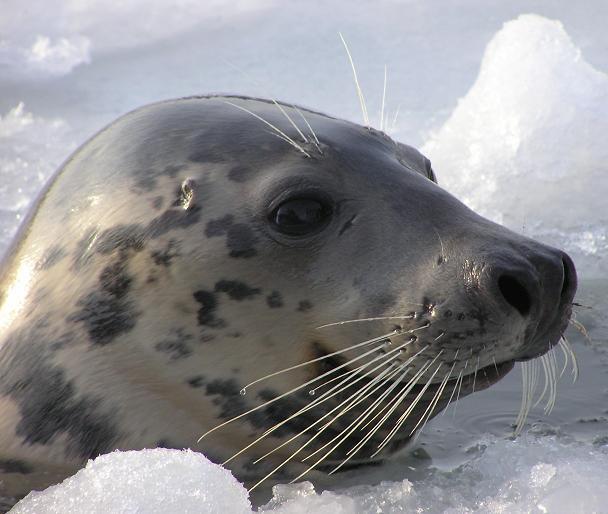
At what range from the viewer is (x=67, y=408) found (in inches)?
84.3

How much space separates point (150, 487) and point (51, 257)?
1.91ft

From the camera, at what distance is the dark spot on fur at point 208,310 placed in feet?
7.02

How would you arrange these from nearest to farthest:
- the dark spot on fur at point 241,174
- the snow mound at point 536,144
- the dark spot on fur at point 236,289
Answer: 1. the dark spot on fur at point 236,289
2. the dark spot on fur at point 241,174
3. the snow mound at point 536,144

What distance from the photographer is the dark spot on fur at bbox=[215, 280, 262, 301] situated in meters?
2.14

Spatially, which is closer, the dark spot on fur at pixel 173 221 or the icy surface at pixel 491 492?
the icy surface at pixel 491 492

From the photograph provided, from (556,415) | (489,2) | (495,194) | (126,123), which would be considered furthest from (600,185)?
(489,2)

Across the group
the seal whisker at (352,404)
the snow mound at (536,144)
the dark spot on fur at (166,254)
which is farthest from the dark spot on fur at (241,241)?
the snow mound at (536,144)

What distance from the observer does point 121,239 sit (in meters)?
2.21

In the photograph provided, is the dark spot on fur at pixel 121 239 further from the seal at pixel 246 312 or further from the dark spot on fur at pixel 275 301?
the dark spot on fur at pixel 275 301

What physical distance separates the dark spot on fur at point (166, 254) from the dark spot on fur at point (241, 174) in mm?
186

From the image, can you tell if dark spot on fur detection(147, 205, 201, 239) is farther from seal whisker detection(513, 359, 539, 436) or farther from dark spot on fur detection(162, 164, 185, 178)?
seal whisker detection(513, 359, 539, 436)

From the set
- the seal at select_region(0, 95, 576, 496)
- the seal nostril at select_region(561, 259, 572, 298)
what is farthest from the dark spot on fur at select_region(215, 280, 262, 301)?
the seal nostril at select_region(561, 259, 572, 298)

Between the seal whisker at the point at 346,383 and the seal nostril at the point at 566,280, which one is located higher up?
the seal nostril at the point at 566,280

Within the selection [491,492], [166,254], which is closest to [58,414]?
[166,254]
